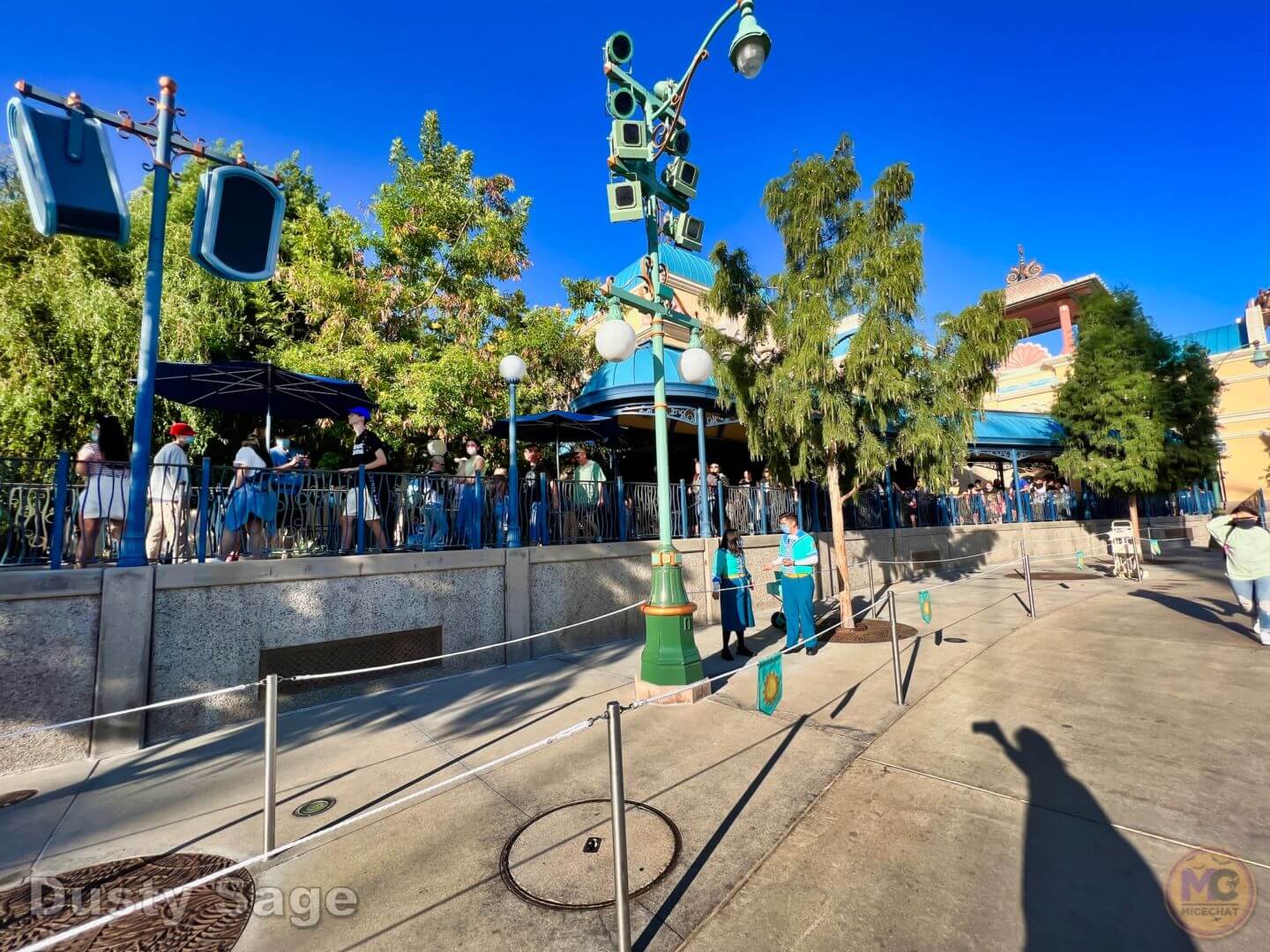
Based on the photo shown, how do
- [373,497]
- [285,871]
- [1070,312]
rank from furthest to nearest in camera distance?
1. [1070,312]
2. [373,497]
3. [285,871]

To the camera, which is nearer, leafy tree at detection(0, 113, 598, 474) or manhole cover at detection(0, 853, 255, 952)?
manhole cover at detection(0, 853, 255, 952)

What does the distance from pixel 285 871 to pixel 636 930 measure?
207 cm

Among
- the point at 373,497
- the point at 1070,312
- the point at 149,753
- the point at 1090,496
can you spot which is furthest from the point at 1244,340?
the point at 149,753

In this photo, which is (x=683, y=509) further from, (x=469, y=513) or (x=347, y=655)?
(x=347, y=655)

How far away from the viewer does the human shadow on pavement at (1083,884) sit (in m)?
2.29

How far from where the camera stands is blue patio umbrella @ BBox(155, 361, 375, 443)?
7.30m

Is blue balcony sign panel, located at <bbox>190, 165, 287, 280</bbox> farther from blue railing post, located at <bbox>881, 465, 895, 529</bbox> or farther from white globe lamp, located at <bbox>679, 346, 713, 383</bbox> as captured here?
blue railing post, located at <bbox>881, 465, 895, 529</bbox>

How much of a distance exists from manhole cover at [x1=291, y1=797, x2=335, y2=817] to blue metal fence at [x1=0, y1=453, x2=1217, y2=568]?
3334 millimetres

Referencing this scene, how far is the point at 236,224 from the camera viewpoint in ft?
20.7

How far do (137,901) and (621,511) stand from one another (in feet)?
23.4

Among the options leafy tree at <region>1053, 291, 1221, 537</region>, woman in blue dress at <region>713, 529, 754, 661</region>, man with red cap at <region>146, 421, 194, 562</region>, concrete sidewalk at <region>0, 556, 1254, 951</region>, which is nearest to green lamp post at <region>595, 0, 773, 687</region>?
concrete sidewalk at <region>0, 556, 1254, 951</region>

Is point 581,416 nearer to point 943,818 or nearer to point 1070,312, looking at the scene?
point 943,818

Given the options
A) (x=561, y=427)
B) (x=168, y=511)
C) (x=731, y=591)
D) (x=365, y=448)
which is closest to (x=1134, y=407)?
(x=731, y=591)

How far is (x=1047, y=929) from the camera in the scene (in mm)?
2359
